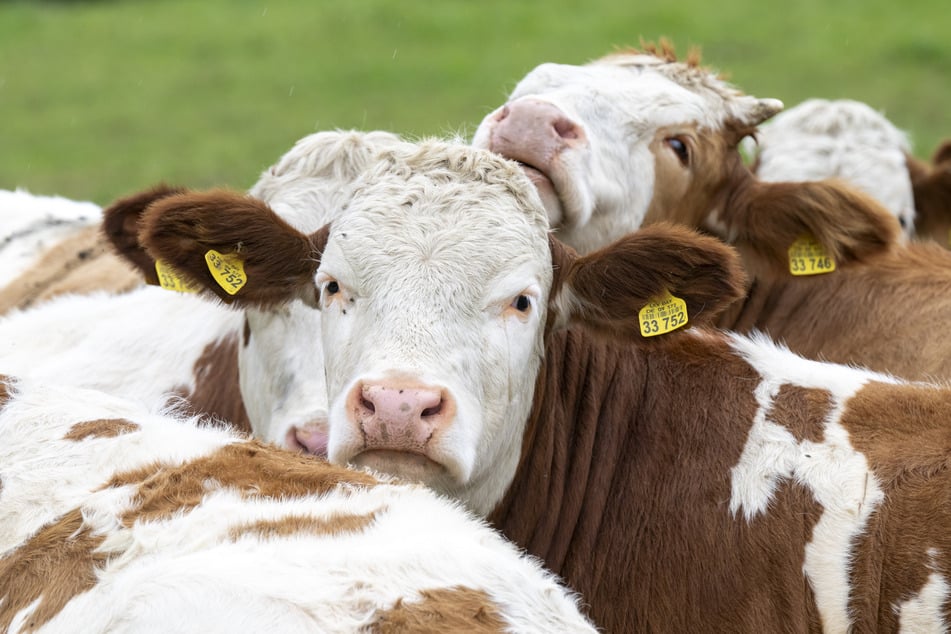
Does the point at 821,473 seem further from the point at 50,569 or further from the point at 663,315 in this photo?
the point at 50,569

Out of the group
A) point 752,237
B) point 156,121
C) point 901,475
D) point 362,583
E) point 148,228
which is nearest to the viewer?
point 362,583

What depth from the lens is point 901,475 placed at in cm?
400

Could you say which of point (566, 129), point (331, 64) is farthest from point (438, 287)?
point (331, 64)

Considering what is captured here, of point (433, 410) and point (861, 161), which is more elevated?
point (861, 161)

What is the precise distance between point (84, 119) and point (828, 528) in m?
17.5

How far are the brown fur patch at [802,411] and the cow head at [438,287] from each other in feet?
1.25

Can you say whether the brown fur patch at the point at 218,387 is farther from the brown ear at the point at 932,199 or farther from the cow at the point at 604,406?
the brown ear at the point at 932,199

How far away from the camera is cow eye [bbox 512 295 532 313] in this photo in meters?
4.11

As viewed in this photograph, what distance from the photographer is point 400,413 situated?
364 cm

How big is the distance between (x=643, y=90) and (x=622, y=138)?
334 millimetres

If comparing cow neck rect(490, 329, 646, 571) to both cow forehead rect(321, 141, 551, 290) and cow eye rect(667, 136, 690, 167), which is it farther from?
cow eye rect(667, 136, 690, 167)

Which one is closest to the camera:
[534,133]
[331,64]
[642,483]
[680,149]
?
[642,483]

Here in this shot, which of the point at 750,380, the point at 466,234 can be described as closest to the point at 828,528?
the point at 750,380

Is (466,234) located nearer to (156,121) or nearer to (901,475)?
(901,475)
